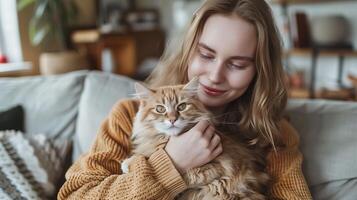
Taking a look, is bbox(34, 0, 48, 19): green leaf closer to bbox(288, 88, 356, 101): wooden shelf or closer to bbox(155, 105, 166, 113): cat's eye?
bbox(288, 88, 356, 101): wooden shelf

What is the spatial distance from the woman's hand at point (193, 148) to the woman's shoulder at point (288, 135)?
0.26 metres

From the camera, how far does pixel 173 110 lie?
98 cm

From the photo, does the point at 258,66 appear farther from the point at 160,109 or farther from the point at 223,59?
the point at 160,109

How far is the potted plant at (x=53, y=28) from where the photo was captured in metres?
2.87

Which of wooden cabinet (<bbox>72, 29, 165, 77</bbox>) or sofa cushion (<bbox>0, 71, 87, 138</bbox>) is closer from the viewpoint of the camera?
sofa cushion (<bbox>0, 71, 87, 138</bbox>)

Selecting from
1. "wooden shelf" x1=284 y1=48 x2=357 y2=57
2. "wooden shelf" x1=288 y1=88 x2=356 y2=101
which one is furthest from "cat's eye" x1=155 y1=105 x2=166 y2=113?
"wooden shelf" x1=284 y1=48 x2=357 y2=57

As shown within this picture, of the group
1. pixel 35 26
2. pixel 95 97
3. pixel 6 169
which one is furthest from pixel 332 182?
pixel 35 26

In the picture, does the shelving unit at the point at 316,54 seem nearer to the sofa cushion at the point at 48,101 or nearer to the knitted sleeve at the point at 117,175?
the sofa cushion at the point at 48,101

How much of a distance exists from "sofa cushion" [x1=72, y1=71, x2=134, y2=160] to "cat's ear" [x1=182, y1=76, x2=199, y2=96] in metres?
0.55

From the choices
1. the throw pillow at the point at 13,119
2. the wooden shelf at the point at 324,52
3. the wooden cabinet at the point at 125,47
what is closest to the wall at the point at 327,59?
the wooden shelf at the point at 324,52

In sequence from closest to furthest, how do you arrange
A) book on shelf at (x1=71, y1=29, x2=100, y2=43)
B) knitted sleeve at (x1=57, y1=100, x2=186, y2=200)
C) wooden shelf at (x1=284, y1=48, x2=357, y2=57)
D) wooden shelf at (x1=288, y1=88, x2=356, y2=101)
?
knitted sleeve at (x1=57, y1=100, x2=186, y2=200) < wooden shelf at (x1=288, y1=88, x2=356, y2=101) < wooden shelf at (x1=284, y1=48, x2=357, y2=57) < book on shelf at (x1=71, y1=29, x2=100, y2=43)

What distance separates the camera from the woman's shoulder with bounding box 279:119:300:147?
1113 mm

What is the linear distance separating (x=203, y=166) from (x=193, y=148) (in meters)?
0.06

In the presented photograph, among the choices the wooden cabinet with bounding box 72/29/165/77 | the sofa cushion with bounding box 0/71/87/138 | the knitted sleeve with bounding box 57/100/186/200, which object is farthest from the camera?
the wooden cabinet with bounding box 72/29/165/77
